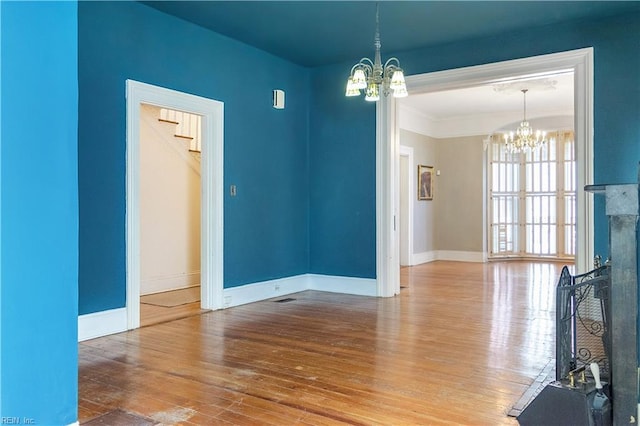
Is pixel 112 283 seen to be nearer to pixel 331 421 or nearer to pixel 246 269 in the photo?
pixel 246 269

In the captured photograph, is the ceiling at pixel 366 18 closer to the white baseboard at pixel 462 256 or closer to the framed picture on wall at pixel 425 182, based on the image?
the framed picture on wall at pixel 425 182

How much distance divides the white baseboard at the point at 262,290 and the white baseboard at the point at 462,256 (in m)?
4.89

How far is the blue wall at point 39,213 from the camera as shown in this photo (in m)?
1.97

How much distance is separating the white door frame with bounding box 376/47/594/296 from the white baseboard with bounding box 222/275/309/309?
112 cm

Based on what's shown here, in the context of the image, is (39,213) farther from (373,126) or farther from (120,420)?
(373,126)

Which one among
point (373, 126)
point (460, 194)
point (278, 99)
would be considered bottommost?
point (460, 194)

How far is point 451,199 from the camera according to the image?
10641mm

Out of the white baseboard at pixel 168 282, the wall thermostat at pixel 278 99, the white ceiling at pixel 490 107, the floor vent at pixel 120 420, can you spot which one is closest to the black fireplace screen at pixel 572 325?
the floor vent at pixel 120 420

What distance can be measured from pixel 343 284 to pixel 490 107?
5213mm

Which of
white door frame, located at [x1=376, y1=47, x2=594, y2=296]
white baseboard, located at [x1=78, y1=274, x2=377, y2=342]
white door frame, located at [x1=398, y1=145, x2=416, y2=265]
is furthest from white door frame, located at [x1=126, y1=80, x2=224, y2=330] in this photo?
white door frame, located at [x1=398, y1=145, x2=416, y2=265]

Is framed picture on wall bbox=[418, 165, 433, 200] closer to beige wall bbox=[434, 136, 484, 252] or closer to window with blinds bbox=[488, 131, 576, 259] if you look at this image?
beige wall bbox=[434, 136, 484, 252]

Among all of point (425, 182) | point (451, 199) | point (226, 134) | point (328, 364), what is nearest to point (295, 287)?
point (226, 134)

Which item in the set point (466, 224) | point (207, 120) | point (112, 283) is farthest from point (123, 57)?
point (466, 224)

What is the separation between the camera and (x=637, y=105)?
468 cm
